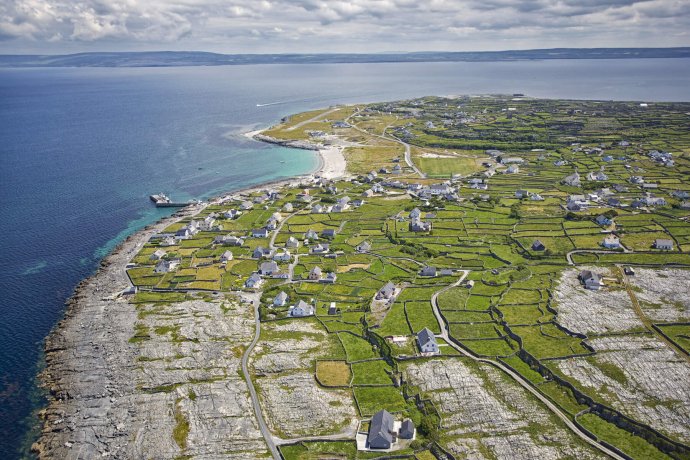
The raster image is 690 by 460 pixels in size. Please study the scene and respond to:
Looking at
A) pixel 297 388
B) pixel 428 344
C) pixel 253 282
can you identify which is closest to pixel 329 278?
pixel 253 282

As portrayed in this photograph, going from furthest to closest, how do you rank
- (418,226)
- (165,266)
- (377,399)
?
(418,226) → (165,266) → (377,399)

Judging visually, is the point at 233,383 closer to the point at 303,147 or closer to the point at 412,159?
the point at 412,159

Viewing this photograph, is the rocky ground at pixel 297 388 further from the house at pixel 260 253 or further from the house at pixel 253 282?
the house at pixel 260 253

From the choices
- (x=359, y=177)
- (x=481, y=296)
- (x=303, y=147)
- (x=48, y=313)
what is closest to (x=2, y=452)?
(x=48, y=313)

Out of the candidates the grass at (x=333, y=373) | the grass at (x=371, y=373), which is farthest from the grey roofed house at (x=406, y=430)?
the grass at (x=333, y=373)

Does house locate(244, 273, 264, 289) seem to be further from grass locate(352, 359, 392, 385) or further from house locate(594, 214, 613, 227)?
house locate(594, 214, 613, 227)

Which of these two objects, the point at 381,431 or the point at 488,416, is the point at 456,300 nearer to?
the point at 488,416
